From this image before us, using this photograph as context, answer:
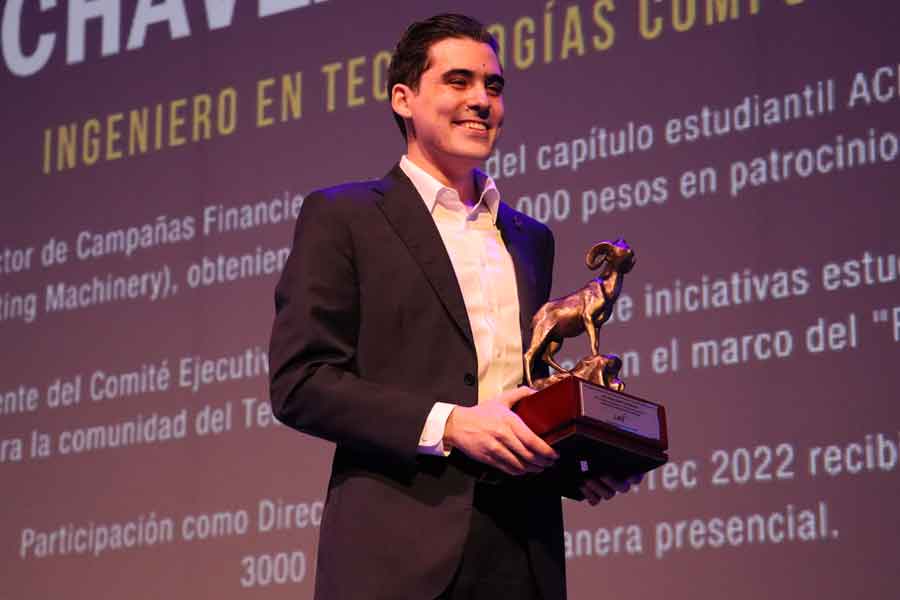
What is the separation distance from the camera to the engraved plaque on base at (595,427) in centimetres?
179

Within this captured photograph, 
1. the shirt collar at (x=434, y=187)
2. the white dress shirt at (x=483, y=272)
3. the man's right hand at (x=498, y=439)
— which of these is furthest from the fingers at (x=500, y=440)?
the shirt collar at (x=434, y=187)

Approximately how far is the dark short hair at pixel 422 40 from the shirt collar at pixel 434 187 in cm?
13

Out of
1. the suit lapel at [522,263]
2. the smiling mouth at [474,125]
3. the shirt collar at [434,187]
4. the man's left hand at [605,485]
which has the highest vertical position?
the smiling mouth at [474,125]

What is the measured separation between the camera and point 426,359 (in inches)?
76.5

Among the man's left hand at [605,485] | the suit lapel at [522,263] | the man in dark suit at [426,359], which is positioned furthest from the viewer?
the suit lapel at [522,263]

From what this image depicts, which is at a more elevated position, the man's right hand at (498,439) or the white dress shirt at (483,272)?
the white dress shirt at (483,272)

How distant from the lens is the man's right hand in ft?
5.72

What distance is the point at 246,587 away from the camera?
13.8 ft

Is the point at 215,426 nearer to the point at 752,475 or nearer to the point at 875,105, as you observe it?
the point at 752,475

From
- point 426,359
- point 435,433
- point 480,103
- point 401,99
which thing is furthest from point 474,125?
point 435,433

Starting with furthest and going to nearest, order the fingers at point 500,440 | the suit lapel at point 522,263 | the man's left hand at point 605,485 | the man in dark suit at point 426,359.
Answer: the suit lapel at point 522,263 → the man's left hand at point 605,485 → the man in dark suit at point 426,359 → the fingers at point 500,440

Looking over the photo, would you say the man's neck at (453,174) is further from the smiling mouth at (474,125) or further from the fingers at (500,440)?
the fingers at (500,440)

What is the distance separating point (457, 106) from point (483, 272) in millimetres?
259

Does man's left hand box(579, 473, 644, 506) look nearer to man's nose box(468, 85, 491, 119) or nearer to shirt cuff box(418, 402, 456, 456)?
shirt cuff box(418, 402, 456, 456)
